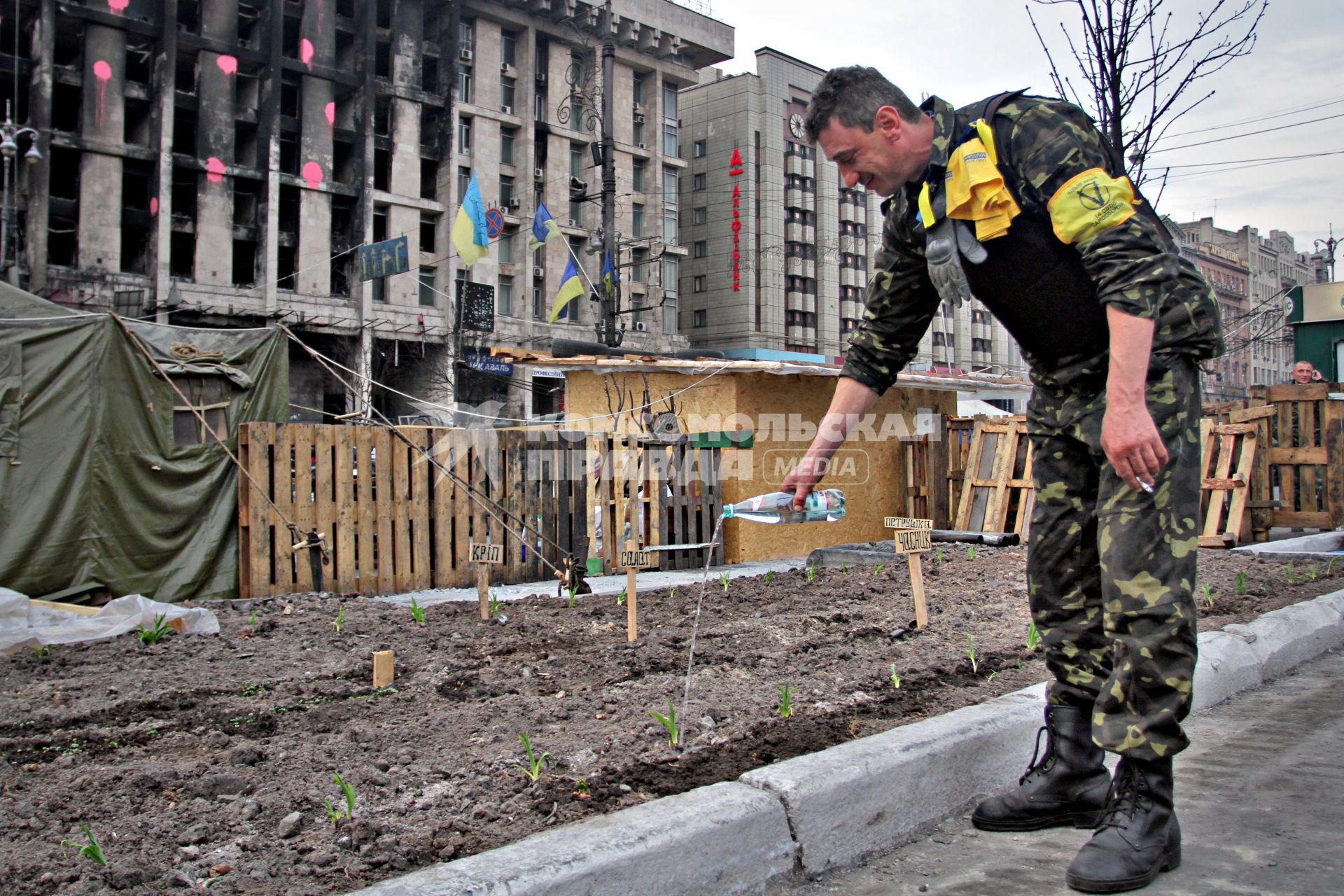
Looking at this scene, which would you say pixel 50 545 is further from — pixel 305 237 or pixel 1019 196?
pixel 305 237

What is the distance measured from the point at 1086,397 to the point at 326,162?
143 ft

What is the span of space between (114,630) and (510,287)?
139 ft

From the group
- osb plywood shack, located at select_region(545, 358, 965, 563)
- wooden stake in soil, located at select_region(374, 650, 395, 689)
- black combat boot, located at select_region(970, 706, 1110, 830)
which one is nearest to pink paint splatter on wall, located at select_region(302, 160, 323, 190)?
osb plywood shack, located at select_region(545, 358, 965, 563)

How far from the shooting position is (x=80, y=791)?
2.83m

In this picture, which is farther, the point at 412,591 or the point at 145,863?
the point at 412,591

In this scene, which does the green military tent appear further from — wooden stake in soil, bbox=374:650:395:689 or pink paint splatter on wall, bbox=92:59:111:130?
pink paint splatter on wall, bbox=92:59:111:130

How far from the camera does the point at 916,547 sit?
5.57m

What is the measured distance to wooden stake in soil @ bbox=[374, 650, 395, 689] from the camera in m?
4.21

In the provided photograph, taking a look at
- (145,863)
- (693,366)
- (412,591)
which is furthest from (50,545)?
(693,366)

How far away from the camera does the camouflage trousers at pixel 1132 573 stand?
2.45m

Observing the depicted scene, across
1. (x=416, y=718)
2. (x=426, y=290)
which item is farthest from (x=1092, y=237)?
(x=426, y=290)

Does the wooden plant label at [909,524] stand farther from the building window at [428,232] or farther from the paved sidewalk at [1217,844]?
the building window at [428,232]

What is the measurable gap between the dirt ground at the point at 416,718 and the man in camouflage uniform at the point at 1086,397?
2.74ft

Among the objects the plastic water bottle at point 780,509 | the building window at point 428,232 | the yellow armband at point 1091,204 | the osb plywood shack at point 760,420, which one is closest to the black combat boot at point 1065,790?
the plastic water bottle at point 780,509
